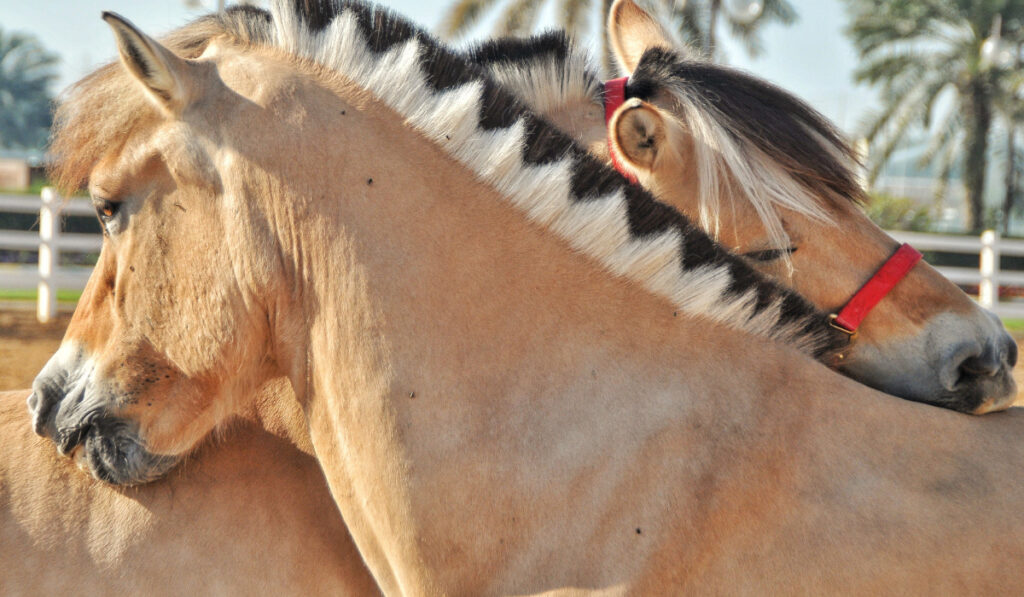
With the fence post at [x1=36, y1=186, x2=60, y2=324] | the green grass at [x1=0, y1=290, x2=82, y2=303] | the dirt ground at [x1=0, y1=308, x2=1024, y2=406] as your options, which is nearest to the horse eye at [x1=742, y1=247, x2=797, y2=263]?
the dirt ground at [x1=0, y1=308, x2=1024, y2=406]

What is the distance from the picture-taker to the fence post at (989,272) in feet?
41.7

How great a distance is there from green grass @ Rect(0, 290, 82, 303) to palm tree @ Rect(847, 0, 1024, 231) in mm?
17530

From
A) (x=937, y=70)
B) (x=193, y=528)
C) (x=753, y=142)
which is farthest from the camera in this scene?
(x=937, y=70)

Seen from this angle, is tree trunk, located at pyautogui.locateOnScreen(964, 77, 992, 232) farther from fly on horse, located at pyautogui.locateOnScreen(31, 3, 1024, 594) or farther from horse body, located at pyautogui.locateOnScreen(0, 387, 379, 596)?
horse body, located at pyautogui.locateOnScreen(0, 387, 379, 596)

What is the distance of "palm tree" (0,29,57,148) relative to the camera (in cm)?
4738

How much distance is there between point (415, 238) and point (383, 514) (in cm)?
60

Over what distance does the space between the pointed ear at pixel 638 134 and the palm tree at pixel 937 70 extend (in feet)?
69.6

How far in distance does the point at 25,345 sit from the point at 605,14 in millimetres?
11584

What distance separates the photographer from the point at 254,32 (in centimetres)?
223

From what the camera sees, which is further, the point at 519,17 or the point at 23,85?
the point at 23,85

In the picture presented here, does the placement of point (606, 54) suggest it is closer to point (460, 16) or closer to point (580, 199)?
point (460, 16)

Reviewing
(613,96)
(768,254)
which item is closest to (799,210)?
(768,254)

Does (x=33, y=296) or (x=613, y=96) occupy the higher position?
(x=613, y=96)

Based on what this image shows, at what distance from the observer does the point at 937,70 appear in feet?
74.6
